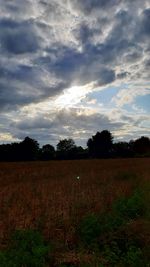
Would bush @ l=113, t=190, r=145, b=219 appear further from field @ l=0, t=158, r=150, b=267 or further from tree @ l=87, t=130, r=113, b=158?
tree @ l=87, t=130, r=113, b=158

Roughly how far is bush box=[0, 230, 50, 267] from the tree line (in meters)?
74.0

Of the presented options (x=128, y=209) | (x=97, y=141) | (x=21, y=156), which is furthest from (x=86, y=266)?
(x=97, y=141)

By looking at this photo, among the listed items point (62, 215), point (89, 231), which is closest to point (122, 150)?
Result: point (62, 215)

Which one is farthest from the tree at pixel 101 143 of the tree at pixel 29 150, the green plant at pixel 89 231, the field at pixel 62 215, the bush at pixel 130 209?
the green plant at pixel 89 231

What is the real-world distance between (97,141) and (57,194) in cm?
11680

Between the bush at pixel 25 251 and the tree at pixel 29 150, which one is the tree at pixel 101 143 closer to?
the tree at pixel 29 150

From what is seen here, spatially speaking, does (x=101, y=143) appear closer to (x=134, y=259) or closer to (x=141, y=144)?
(x=141, y=144)

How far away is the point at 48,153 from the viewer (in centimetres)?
9800

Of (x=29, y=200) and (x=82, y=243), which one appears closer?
(x=82, y=243)

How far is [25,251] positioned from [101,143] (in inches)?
4959

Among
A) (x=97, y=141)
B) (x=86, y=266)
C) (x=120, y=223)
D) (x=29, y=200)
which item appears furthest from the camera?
(x=97, y=141)

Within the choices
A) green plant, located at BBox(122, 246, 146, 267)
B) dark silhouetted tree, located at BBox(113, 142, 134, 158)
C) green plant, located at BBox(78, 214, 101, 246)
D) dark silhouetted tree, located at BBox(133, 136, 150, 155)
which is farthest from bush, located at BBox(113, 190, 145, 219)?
dark silhouetted tree, located at BBox(133, 136, 150, 155)

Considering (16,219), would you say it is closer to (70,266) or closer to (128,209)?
(128,209)

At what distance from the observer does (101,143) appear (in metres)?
134
